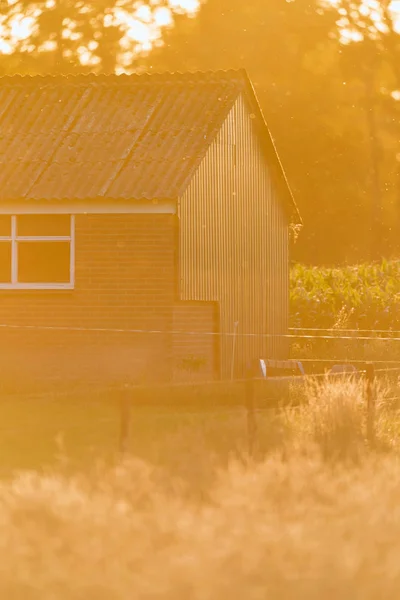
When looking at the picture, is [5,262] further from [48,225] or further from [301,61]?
[301,61]

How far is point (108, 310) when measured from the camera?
27.2 m

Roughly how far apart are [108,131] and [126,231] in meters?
2.56

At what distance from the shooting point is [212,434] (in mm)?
17250

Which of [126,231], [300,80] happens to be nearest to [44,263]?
[126,231]

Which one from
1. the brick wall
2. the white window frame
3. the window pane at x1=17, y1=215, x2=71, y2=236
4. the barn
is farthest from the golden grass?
the window pane at x1=17, y1=215, x2=71, y2=236

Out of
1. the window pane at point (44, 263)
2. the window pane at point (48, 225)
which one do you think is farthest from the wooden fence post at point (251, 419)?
the window pane at point (44, 263)

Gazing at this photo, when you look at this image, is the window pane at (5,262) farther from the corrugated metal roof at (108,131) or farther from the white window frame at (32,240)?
the corrugated metal roof at (108,131)

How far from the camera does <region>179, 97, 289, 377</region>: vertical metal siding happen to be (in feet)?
91.7

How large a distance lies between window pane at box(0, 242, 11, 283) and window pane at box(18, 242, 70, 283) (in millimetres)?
269

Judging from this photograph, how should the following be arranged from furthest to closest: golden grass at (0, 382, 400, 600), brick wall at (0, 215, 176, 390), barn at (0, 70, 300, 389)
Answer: barn at (0, 70, 300, 389) < brick wall at (0, 215, 176, 390) < golden grass at (0, 382, 400, 600)

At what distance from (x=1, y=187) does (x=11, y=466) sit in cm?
1296

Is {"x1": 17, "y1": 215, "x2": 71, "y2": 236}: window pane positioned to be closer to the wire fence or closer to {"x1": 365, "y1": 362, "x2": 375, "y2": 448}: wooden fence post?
the wire fence

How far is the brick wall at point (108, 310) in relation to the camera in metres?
26.8

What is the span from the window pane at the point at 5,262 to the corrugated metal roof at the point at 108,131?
1143mm
